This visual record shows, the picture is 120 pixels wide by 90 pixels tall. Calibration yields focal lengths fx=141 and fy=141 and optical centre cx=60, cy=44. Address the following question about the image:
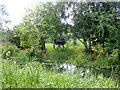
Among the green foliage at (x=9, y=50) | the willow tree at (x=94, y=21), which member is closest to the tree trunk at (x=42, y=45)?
the green foliage at (x=9, y=50)

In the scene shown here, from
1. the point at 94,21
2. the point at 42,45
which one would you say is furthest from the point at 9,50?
the point at 94,21

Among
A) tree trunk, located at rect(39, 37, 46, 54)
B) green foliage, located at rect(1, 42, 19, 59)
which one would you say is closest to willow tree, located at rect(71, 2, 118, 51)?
tree trunk, located at rect(39, 37, 46, 54)

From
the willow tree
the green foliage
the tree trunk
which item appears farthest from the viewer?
the willow tree

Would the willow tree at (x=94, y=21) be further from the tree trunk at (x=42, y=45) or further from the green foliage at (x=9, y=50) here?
the green foliage at (x=9, y=50)

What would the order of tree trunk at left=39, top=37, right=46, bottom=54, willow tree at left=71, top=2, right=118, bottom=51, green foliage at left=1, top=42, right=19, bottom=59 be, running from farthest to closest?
willow tree at left=71, top=2, right=118, bottom=51
tree trunk at left=39, top=37, right=46, bottom=54
green foliage at left=1, top=42, right=19, bottom=59

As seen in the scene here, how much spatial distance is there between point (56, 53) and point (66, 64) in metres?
0.19

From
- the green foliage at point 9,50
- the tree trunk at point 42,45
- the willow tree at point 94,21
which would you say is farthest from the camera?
the willow tree at point 94,21

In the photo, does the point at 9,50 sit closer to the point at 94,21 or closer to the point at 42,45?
the point at 42,45

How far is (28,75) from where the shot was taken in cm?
104

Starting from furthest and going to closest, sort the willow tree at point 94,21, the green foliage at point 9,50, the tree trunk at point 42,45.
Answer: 1. the willow tree at point 94,21
2. the tree trunk at point 42,45
3. the green foliage at point 9,50

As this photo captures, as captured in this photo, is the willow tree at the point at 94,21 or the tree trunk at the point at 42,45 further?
the willow tree at the point at 94,21

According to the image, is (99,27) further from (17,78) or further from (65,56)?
(17,78)

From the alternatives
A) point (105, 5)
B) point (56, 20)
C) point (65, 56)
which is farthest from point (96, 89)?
point (105, 5)

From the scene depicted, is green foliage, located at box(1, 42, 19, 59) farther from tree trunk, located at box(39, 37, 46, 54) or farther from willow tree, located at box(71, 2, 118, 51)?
willow tree, located at box(71, 2, 118, 51)
